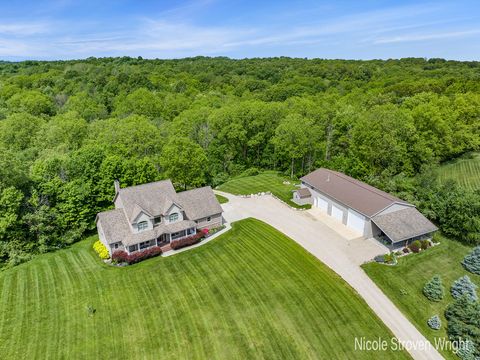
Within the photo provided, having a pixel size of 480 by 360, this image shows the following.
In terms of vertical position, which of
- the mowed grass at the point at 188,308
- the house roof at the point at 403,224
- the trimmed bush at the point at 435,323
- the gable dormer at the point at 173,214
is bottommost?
the trimmed bush at the point at 435,323

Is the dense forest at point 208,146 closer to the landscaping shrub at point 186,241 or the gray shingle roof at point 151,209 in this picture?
the gray shingle roof at point 151,209

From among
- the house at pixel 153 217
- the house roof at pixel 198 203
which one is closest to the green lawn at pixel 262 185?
the house roof at pixel 198 203

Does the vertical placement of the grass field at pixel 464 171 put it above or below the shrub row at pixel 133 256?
above

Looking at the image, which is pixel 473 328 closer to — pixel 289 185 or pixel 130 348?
pixel 130 348

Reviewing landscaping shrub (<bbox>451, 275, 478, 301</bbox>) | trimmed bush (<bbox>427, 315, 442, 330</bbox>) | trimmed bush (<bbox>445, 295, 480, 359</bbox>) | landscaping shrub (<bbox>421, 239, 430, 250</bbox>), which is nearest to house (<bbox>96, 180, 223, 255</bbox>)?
landscaping shrub (<bbox>421, 239, 430, 250</bbox>)

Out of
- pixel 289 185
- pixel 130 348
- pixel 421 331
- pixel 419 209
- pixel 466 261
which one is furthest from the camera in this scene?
pixel 289 185

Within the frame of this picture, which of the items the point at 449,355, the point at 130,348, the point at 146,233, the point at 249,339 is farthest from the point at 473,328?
the point at 146,233
